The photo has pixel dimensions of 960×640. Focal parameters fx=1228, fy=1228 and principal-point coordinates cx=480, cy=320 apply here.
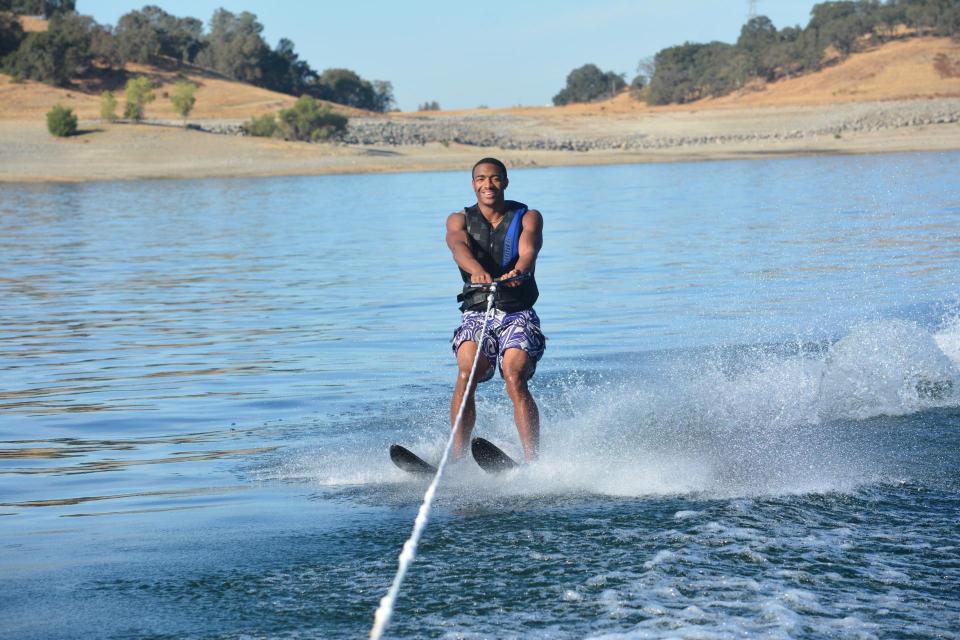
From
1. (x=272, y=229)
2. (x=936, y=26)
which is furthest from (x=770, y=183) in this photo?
(x=936, y=26)

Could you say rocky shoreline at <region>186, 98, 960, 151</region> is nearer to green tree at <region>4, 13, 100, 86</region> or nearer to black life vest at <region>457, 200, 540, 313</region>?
green tree at <region>4, 13, 100, 86</region>

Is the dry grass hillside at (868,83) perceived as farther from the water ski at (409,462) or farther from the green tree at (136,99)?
the water ski at (409,462)

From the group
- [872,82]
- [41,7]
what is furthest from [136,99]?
[872,82]

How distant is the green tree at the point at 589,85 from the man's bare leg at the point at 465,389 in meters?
89.6

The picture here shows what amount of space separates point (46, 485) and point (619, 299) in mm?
7036

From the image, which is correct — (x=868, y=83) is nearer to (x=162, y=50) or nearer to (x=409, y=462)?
(x=162, y=50)

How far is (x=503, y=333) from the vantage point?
5.91 meters

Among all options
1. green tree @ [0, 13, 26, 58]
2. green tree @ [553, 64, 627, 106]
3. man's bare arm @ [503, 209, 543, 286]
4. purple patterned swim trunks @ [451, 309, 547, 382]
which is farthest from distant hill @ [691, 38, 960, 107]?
purple patterned swim trunks @ [451, 309, 547, 382]

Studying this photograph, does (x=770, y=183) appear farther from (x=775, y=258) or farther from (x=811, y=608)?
(x=811, y=608)

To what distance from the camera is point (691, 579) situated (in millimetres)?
4133

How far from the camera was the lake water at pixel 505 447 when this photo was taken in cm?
402

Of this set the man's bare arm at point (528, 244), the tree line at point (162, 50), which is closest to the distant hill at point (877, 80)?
the tree line at point (162, 50)

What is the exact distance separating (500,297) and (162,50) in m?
74.3

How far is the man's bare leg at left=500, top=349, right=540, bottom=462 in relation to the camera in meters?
5.80
